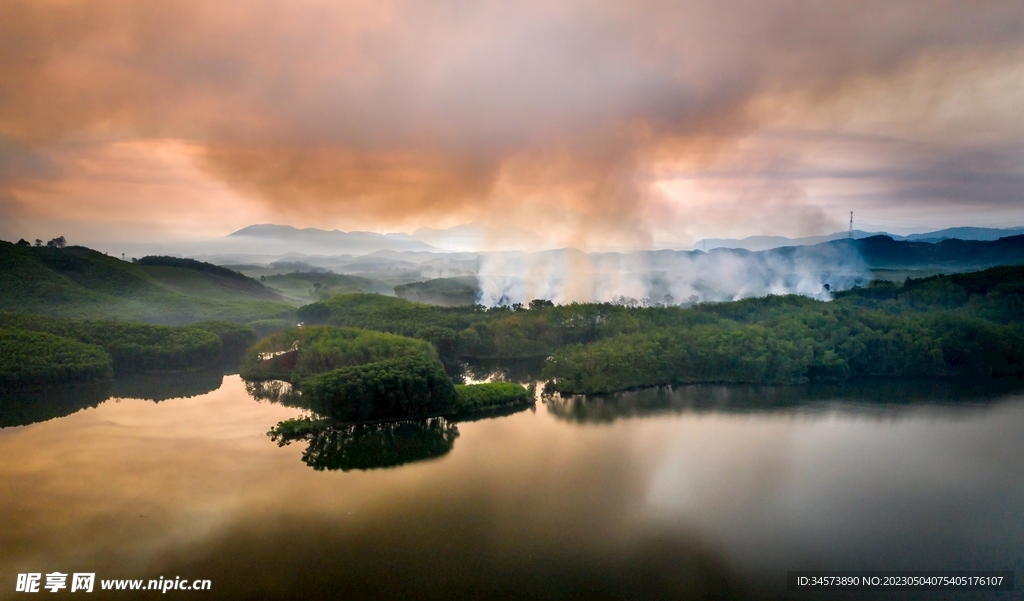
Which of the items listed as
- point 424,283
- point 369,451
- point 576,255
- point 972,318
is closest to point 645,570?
point 369,451

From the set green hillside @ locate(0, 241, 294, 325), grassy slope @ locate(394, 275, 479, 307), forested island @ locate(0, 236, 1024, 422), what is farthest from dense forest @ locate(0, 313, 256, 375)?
grassy slope @ locate(394, 275, 479, 307)

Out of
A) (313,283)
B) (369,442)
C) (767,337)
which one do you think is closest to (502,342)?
(767,337)

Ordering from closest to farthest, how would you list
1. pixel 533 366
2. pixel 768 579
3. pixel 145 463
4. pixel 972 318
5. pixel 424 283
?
1. pixel 768 579
2. pixel 145 463
3. pixel 972 318
4. pixel 533 366
5. pixel 424 283

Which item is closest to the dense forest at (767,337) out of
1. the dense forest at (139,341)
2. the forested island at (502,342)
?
the forested island at (502,342)

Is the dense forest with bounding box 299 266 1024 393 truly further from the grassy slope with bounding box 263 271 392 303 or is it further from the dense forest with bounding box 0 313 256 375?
the grassy slope with bounding box 263 271 392 303

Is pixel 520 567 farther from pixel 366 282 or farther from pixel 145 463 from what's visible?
pixel 366 282
